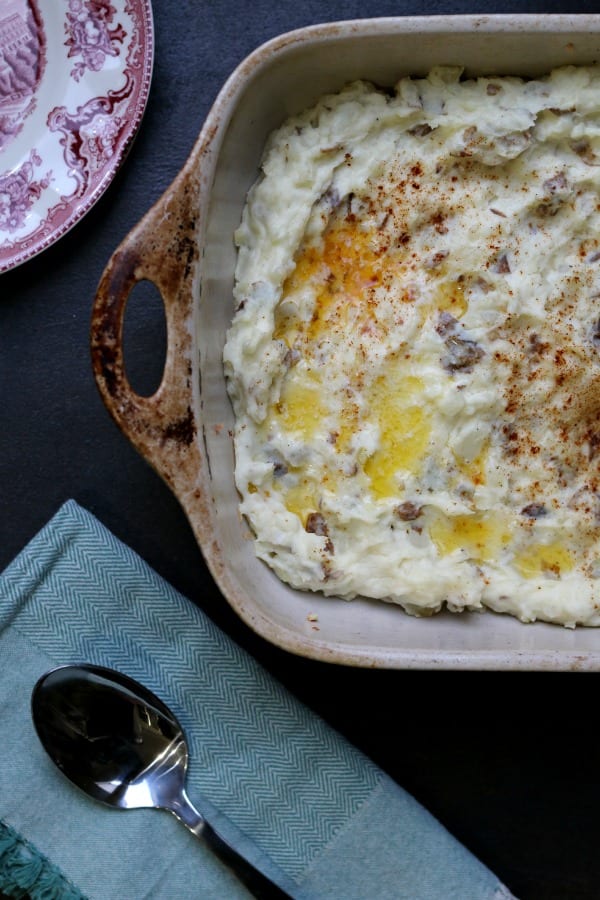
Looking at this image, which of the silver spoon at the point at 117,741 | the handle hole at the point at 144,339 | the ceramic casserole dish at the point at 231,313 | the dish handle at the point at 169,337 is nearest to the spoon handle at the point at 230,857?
the silver spoon at the point at 117,741

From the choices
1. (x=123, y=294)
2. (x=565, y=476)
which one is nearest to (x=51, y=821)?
(x=123, y=294)

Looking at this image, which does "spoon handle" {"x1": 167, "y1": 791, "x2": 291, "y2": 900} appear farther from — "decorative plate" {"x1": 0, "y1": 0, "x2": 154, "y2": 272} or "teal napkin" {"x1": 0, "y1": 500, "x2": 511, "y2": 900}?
"decorative plate" {"x1": 0, "y1": 0, "x2": 154, "y2": 272}

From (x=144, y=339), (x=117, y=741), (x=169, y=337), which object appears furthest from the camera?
(x=144, y=339)

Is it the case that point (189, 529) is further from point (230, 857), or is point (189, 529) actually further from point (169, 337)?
point (230, 857)

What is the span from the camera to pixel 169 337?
6.00 feet

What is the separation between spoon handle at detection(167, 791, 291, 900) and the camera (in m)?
2.09

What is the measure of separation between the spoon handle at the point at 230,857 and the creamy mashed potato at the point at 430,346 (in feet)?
2.14

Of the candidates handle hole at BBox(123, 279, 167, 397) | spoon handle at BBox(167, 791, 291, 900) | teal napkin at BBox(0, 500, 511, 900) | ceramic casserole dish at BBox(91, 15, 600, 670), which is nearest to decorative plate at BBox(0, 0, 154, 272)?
handle hole at BBox(123, 279, 167, 397)

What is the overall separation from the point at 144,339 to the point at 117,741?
99 cm

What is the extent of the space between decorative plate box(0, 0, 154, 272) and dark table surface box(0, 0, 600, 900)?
6cm

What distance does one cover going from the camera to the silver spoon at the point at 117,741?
212 cm

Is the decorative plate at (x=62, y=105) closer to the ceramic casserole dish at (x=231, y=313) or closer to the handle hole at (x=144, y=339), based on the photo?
the handle hole at (x=144, y=339)

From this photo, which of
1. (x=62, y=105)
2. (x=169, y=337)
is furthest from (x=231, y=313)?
(x=62, y=105)

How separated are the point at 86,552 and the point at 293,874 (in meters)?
0.94
